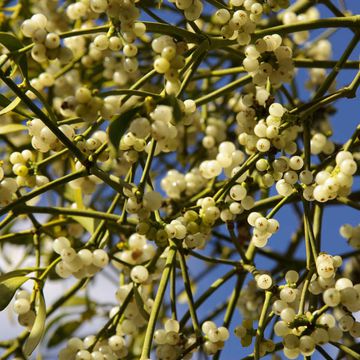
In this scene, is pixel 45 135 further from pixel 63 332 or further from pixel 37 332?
pixel 63 332

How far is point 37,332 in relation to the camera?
2.61ft

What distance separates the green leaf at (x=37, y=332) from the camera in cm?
78

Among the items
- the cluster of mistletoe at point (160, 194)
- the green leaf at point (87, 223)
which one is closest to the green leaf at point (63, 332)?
the cluster of mistletoe at point (160, 194)

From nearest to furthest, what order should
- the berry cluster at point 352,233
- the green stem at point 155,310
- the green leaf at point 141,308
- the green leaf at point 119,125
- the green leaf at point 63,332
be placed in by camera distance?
the green leaf at point 119,125, the green stem at point 155,310, the green leaf at point 141,308, the berry cluster at point 352,233, the green leaf at point 63,332

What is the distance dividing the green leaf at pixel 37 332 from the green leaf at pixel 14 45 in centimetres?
25

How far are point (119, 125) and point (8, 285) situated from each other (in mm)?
265

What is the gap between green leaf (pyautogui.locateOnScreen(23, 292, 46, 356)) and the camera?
2.56 feet

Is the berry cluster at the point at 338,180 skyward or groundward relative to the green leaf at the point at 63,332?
groundward

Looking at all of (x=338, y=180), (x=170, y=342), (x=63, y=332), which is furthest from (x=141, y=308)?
(x=63, y=332)

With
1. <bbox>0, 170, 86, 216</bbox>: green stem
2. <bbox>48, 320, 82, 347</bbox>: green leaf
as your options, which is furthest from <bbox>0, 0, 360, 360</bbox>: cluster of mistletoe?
<bbox>48, 320, 82, 347</bbox>: green leaf

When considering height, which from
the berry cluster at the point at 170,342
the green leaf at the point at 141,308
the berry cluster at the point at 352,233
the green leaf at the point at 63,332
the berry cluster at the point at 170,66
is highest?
the berry cluster at the point at 352,233

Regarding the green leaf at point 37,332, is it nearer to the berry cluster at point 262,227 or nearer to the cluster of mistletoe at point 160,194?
the cluster of mistletoe at point 160,194

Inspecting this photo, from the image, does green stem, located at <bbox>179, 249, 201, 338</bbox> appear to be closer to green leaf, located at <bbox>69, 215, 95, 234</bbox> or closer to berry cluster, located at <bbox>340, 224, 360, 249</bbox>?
green leaf, located at <bbox>69, 215, 95, 234</bbox>

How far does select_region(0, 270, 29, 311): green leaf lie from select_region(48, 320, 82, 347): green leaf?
61cm
